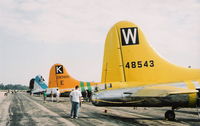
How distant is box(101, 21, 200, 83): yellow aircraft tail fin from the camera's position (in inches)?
474

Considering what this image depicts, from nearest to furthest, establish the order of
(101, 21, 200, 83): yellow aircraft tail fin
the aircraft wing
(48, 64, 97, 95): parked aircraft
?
the aircraft wing < (101, 21, 200, 83): yellow aircraft tail fin < (48, 64, 97, 95): parked aircraft

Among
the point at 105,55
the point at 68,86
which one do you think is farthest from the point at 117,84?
the point at 68,86

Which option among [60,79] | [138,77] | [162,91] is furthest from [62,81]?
[162,91]

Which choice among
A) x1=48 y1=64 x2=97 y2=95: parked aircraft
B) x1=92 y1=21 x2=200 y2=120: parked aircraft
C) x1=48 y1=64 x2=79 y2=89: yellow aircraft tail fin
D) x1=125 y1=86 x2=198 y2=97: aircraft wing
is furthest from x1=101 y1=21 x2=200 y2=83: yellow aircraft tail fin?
x1=48 y1=64 x2=79 y2=89: yellow aircraft tail fin

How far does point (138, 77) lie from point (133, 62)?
0.98 m

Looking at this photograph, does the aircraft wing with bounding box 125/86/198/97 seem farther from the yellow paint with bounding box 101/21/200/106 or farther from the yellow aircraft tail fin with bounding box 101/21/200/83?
the yellow aircraft tail fin with bounding box 101/21/200/83

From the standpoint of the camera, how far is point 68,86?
34.7 metres

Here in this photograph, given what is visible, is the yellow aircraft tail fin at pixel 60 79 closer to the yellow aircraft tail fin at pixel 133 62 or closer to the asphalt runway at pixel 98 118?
the asphalt runway at pixel 98 118

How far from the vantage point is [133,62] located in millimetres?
12695

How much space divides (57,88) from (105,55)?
2269cm

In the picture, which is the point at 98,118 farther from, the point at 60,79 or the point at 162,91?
the point at 60,79

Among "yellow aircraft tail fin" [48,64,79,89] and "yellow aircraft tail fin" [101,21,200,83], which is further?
"yellow aircraft tail fin" [48,64,79,89]

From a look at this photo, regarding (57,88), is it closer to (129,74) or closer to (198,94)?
(129,74)

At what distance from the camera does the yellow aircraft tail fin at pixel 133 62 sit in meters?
12.0
